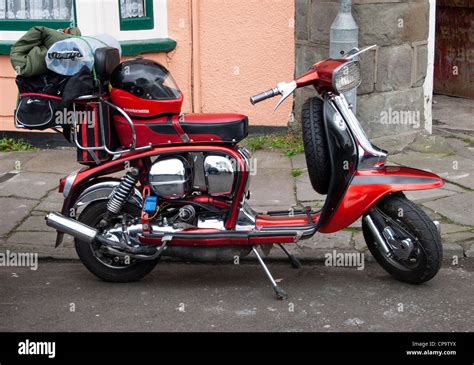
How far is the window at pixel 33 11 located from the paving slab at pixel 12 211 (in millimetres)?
2243

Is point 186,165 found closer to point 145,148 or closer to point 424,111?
point 145,148

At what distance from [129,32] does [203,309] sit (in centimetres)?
426

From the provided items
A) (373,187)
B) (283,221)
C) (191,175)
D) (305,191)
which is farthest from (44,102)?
(305,191)

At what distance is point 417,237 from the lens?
5344 mm

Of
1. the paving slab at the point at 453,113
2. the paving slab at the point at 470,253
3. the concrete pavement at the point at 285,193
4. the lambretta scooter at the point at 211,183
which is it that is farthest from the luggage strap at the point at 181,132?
the paving slab at the point at 453,113

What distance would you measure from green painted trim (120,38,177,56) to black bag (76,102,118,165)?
330cm

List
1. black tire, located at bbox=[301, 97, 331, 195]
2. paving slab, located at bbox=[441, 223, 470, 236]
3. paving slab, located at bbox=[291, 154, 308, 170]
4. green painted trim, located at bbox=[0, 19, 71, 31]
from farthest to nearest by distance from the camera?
green painted trim, located at bbox=[0, 19, 71, 31]
paving slab, located at bbox=[291, 154, 308, 170]
paving slab, located at bbox=[441, 223, 470, 236]
black tire, located at bbox=[301, 97, 331, 195]

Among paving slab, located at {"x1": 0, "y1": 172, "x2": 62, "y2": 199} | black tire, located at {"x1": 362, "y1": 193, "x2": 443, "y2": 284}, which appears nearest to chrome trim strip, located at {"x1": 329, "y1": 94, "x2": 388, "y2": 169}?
black tire, located at {"x1": 362, "y1": 193, "x2": 443, "y2": 284}

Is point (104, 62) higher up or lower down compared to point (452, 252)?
higher up

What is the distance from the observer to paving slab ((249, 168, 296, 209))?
7246mm

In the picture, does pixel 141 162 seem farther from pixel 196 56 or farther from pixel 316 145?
pixel 196 56

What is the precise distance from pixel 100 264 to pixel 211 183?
0.91m

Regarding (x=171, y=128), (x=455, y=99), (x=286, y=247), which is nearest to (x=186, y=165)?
(x=171, y=128)

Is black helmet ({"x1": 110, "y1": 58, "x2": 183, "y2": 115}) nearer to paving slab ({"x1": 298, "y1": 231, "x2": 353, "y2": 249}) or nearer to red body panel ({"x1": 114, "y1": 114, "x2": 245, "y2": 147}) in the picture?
red body panel ({"x1": 114, "y1": 114, "x2": 245, "y2": 147})
